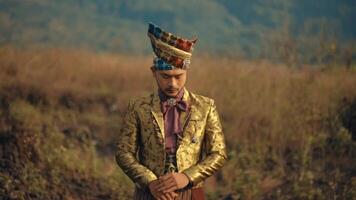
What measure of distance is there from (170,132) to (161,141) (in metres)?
0.08

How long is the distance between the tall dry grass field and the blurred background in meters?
0.02

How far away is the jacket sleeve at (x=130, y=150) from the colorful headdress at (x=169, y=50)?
0.33 meters

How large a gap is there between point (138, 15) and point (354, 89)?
271ft

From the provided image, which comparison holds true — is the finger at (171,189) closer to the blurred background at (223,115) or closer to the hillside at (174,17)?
the blurred background at (223,115)

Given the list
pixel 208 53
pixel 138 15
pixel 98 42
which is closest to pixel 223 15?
pixel 138 15

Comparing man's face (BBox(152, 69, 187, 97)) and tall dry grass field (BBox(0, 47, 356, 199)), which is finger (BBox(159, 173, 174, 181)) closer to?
man's face (BBox(152, 69, 187, 97))

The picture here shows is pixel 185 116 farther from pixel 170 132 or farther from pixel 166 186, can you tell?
pixel 166 186

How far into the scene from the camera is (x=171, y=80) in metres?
3.48

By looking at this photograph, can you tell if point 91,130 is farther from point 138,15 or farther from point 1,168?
point 138,15

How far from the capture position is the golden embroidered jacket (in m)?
3.51

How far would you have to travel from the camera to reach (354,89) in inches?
348

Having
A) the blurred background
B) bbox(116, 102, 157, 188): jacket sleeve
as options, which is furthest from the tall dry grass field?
bbox(116, 102, 157, 188): jacket sleeve

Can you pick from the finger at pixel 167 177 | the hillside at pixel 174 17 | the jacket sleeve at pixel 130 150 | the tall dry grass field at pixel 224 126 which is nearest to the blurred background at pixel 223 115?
the tall dry grass field at pixel 224 126

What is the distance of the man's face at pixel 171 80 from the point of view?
348cm
